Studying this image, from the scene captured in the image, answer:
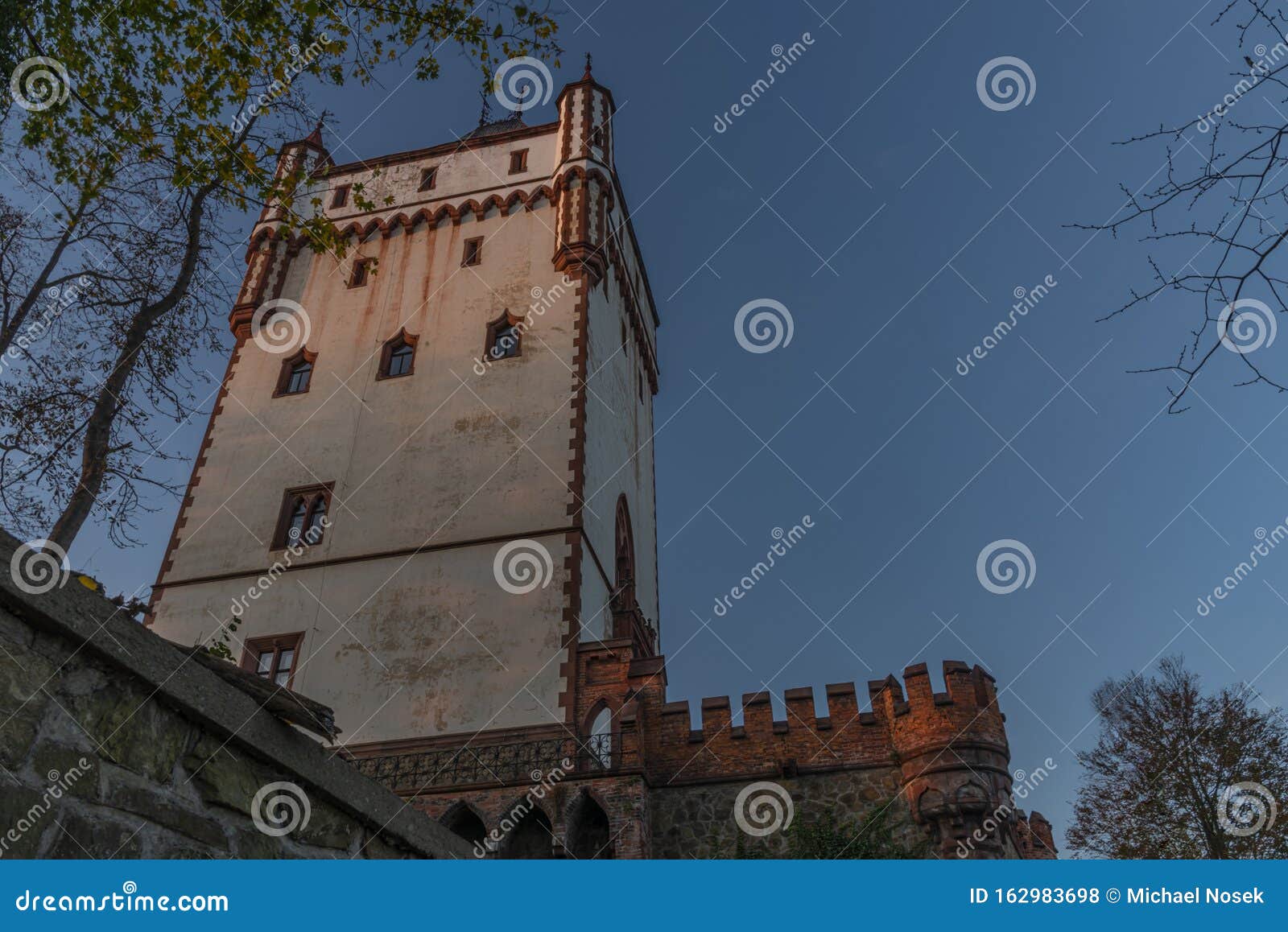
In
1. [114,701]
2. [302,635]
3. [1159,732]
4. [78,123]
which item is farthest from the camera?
[1159,732]

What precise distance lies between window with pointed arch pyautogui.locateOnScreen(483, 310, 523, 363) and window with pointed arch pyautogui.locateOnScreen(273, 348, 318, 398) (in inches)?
163

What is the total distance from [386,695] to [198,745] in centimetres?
1249

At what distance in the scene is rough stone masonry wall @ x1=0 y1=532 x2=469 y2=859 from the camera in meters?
2.93

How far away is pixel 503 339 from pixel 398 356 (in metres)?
2.49

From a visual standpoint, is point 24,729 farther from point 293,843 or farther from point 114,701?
point 293,843

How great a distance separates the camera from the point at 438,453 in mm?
18656

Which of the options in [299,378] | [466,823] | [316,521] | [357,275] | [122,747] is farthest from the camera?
[357,275]

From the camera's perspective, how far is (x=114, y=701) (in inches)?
130

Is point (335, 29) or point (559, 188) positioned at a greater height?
point (559, 188)

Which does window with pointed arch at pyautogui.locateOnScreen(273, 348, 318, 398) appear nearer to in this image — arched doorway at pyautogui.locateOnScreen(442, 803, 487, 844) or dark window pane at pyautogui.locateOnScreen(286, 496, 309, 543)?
dark window pane at pyautogui.locateOnScreen(286, 496, 309, 543)

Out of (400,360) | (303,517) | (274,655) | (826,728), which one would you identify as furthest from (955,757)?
(400,360)

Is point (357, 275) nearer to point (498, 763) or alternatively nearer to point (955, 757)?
point (498, 763)

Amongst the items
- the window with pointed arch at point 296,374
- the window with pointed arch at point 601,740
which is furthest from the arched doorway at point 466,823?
the window with pointed arch at point 296,374

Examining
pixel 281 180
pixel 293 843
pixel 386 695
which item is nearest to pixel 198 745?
pixel 293 843
